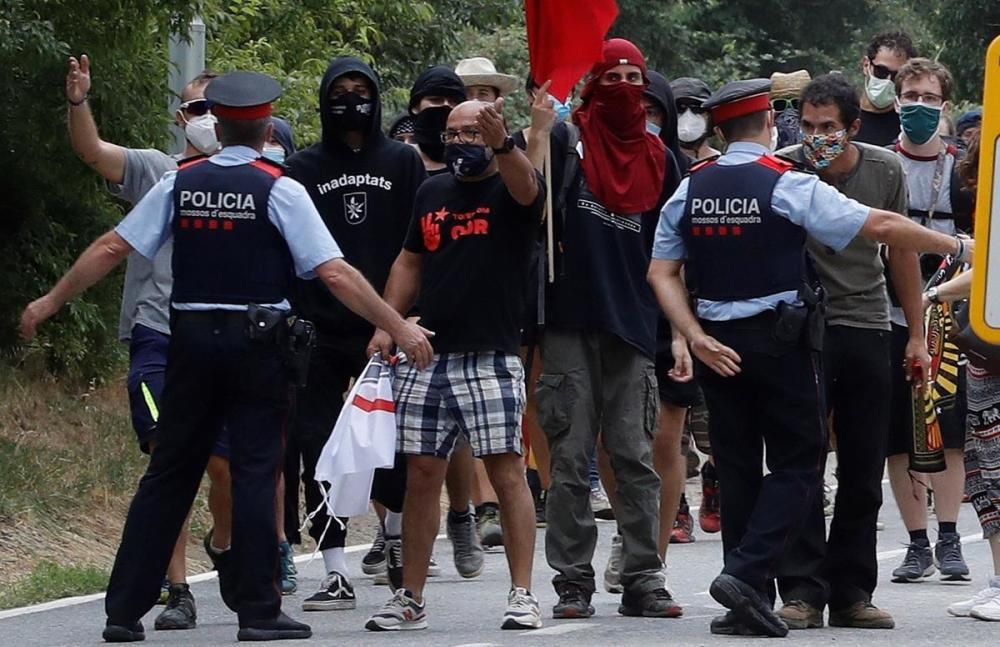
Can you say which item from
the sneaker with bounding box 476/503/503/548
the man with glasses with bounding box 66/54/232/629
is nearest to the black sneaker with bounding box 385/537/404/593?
the man with glasses with bounding box 66/54/232/629

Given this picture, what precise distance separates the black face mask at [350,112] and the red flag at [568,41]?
33.3 inches

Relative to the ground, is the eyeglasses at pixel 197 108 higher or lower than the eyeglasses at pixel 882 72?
lower

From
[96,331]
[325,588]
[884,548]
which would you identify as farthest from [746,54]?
[325,588]

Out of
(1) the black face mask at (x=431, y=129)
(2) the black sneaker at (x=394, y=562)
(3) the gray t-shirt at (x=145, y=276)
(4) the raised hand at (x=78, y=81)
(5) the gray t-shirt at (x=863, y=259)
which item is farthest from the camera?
(1) the black face mask at (x=431, y=129)

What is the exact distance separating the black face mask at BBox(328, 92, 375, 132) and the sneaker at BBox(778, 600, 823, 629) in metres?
2.76

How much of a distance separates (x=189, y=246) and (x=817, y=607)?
273cm

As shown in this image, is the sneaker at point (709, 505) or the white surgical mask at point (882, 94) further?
the sneaker at point (709, 505)

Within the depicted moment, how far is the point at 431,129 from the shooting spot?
10.1 m

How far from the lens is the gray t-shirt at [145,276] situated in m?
9.02

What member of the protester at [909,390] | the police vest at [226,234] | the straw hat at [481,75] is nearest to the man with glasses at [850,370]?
the protester at [909,390]

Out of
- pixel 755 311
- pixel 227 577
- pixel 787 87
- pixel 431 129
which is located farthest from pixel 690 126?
pixel 227 577

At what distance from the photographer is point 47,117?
13.3 metres

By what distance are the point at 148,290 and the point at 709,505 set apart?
459cm

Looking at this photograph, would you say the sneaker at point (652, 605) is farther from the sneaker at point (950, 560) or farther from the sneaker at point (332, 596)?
the sneaker at point (950, 560)
